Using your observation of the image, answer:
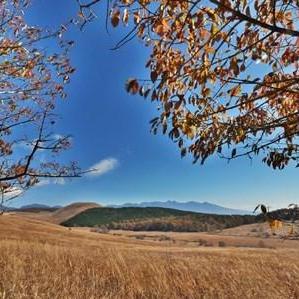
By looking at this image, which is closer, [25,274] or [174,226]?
[25,274]

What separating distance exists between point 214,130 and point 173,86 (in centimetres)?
86

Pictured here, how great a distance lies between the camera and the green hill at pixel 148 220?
344 feet

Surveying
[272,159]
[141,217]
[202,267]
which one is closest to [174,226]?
[141,217]

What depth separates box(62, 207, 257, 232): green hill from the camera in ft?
344

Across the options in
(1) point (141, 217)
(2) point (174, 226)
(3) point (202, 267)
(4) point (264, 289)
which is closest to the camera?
(4) point (264, 289)

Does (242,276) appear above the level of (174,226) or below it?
below

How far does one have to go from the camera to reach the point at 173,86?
658 centimetres

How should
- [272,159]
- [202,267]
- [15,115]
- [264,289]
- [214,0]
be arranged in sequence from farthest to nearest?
[202,267] → [15,115] → [264,289] → [272,159] → [214,0]

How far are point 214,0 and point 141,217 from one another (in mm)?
121436

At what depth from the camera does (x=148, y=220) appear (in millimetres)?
117688

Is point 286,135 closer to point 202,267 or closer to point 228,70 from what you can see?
point 228,70

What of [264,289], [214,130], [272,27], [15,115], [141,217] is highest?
[141,217]

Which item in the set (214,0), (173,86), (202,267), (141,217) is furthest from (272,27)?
(141,217)

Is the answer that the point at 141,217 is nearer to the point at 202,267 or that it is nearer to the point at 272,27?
the point at 202,267
